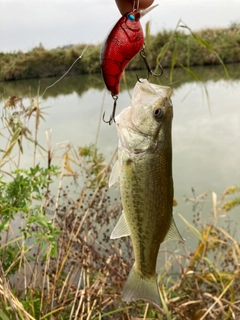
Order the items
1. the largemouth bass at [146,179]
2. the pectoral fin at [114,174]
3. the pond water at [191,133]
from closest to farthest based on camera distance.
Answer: the largemouth bass at [146,179] → the pectoral fin at [114,174] → the pond water at [191,133]

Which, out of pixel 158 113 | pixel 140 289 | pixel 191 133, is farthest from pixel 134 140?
pixel 191 133

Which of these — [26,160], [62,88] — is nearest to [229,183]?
[26,160]

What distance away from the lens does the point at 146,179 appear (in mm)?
994

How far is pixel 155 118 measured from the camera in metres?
1.06

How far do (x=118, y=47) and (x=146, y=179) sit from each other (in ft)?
1.22

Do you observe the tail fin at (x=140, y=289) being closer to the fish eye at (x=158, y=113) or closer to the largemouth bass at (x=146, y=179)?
the largemouth bass at (x=146, y=179)

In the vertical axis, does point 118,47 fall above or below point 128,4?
below

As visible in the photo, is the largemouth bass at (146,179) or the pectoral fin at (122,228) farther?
the pectoral fin at (122,228)

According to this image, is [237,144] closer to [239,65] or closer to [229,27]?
[239,65]

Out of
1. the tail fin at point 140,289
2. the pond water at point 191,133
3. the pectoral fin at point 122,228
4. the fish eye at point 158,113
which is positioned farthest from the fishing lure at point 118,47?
the pond water at point 191,133

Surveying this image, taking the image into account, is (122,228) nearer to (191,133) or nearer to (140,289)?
(140,289)

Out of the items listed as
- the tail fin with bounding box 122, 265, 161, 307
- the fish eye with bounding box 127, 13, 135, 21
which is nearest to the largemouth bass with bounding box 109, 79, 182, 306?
the tail fin with bounding box 122, 265, 161, 307

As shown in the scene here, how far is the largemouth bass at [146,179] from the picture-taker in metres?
0.99

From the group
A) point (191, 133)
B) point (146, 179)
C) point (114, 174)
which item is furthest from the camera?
point (191, 133)
